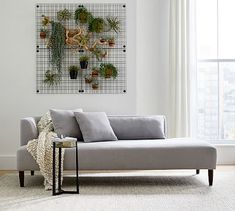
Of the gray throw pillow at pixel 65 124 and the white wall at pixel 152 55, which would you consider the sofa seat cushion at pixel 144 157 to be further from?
the white wall at pixel 152 55

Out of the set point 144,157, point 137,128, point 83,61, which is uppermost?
point 83,61

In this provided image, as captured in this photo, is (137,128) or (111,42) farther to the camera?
(111,42)

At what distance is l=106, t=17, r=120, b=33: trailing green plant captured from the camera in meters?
6.92

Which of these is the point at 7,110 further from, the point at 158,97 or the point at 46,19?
the point at 158,97

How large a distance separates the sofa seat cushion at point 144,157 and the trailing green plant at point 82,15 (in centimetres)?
225

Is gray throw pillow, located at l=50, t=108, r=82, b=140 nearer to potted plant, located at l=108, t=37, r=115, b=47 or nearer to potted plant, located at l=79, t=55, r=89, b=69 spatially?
potted plant, located at l=79, t=55, r=89, b=69

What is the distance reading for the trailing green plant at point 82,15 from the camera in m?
6.88

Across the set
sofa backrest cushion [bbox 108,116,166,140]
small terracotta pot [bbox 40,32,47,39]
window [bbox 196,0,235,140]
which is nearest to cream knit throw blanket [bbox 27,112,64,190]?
sofa backrest cushion [bbox 108,116,166,140]

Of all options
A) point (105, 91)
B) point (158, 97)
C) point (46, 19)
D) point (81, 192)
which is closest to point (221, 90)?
point (158, 97)

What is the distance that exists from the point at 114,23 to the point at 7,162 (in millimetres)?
2398

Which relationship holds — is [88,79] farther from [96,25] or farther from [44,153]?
[44,153]

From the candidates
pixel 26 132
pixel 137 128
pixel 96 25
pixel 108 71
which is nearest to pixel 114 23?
pixel 96 25

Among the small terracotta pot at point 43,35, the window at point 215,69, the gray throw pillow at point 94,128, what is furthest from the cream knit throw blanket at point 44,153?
the window at point 215,69

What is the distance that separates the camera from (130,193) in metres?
4.93
